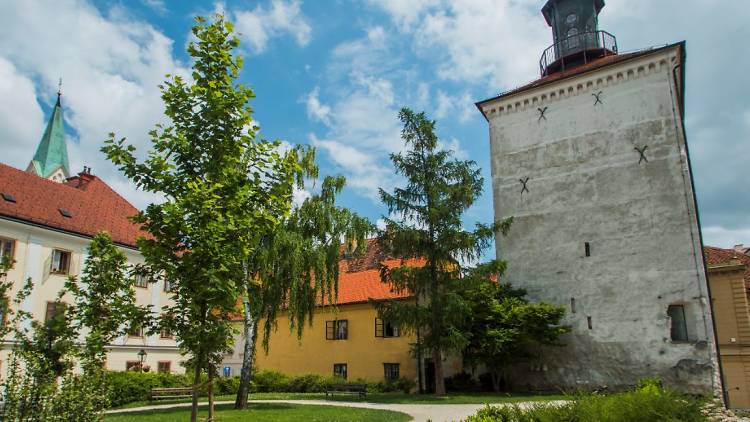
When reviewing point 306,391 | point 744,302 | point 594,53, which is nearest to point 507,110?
point 594,53

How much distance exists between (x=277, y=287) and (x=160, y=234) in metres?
13.3

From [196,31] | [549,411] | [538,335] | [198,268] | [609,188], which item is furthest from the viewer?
[609,188]

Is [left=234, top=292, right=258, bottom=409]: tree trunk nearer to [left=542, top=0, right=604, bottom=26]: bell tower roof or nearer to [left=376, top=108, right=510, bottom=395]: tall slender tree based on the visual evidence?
[left=376, top=108, right=510, bottom=395]: tall slender tree

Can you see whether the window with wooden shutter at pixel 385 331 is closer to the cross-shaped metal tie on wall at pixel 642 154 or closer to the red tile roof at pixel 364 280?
the red tile roof at pixel 364 280

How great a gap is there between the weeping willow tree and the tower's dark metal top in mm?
15946

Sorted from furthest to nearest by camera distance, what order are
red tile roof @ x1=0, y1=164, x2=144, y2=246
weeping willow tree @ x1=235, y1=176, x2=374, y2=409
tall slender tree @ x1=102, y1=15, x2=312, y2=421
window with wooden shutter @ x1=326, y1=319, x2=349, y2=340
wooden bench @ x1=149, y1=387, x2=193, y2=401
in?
1. window with wooden shutter @ x1=326, y1=319, x2=349, y2=340
2. red tile roof @ x1=0, y1=164, x2=144, y2=246
3. wooden bench @ x1=149, y1=387, x2=193, y2=401
4. weeping willow tree @ x1=235, y1=176, x2=374, y2=409
5. tall slender tree @ x1=102, y1=15, x2=312, y2=421

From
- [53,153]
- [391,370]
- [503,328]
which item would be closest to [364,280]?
[391,370]

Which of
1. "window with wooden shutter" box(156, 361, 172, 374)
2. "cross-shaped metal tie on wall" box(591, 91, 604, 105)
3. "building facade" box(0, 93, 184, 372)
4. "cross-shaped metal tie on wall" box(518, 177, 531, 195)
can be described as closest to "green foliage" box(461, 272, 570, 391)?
"cross-shaped metal tie on wall" box(518, 177, 531, 195)

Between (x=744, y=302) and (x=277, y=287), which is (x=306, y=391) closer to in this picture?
(x=277, y=287)

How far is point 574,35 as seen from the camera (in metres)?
29.4

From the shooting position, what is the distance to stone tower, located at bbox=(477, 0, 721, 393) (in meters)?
22.6

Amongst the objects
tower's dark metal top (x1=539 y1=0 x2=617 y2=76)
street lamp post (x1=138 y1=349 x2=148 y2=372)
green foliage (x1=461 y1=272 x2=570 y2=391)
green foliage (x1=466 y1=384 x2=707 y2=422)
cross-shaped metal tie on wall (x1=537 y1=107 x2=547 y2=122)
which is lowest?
green foliage (x1=466 y1=384 x2=707 y2=422)

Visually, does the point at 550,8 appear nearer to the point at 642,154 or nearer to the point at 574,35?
the point at 574,35

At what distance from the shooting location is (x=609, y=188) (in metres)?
25.1
